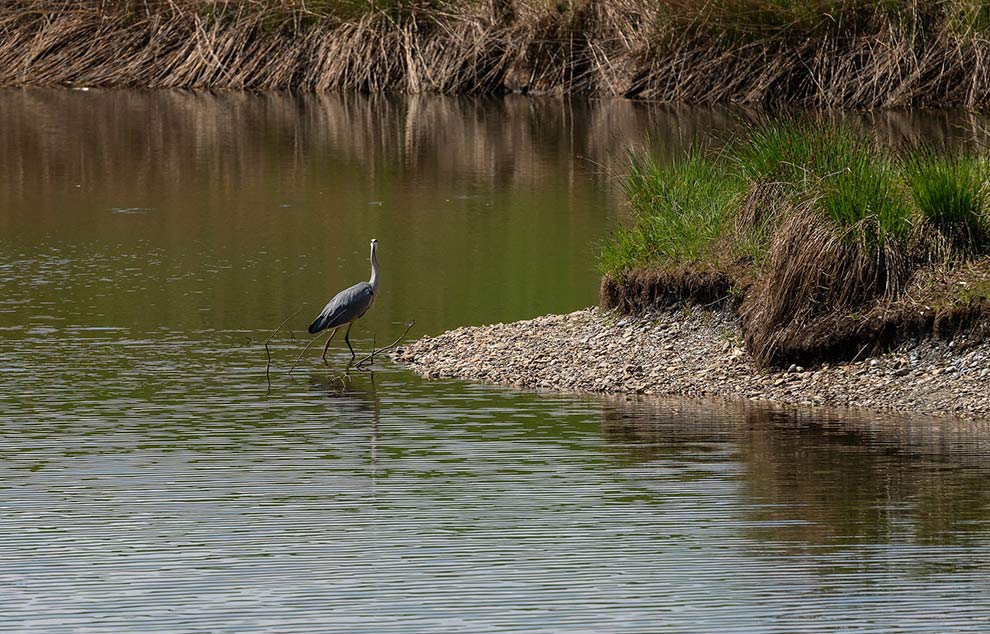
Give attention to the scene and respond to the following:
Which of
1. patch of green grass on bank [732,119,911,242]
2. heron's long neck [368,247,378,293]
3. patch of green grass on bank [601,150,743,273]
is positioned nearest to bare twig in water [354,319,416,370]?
heron's long neck [368,247,378,293]

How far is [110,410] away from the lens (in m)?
11.7

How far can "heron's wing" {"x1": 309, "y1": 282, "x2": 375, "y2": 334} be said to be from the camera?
1352 cm

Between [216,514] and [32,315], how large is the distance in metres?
6.81

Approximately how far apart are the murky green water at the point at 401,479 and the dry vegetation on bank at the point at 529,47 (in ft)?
41.1

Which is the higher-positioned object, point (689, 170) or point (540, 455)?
point (689, 170)

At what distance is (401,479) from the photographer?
32.3ft

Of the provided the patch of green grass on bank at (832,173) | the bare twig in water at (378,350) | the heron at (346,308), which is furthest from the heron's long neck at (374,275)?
the patch of green grass on bank at (832,173)

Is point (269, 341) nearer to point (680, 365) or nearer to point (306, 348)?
point (306, 348)

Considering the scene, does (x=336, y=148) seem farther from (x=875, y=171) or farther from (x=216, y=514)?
(x=216, y=514)

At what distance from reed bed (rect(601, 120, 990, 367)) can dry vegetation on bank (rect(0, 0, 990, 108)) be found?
17.2 metres

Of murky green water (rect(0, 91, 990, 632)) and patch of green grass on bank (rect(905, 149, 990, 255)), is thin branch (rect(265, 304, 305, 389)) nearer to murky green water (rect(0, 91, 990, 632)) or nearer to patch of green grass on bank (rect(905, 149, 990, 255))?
murky green water (rect(0, 91, 990, 632))

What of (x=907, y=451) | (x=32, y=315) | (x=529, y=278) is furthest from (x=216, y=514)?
(x=529, y=278)

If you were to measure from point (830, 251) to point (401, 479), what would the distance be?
3.77m

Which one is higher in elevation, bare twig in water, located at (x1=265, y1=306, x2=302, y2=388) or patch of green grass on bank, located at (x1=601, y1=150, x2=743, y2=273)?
patch of green grass on bank, located at (x1=601, y1=150, x2=743, y2=273)
